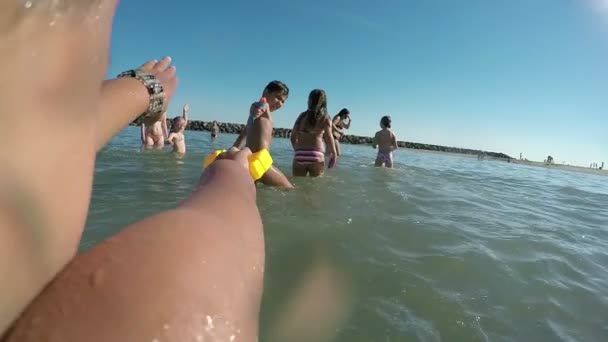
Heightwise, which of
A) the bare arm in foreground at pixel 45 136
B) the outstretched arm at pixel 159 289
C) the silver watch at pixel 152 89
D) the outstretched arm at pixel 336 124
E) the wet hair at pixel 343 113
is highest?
the wet hair at pixel 343 113

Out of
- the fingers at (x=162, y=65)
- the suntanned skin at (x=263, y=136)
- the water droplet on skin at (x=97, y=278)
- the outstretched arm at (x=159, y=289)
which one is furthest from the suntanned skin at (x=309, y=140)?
the water droplet on skin at (x=97, y=278)

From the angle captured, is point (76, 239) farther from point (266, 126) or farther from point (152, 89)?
point (266, 126)

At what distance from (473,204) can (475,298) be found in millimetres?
3570

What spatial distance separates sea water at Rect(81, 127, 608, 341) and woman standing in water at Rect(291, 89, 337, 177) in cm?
205

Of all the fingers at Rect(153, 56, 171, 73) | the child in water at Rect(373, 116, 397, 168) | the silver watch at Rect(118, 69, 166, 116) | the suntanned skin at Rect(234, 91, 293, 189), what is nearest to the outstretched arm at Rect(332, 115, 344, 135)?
the child in water at Rect(373, 116, 397, 168)

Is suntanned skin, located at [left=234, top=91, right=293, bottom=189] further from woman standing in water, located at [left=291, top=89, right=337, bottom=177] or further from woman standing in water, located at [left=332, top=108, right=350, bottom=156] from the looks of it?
woman standing in water, located at [left=332, top=108, right=350, bottom=156]

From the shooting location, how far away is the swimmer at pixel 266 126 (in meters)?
4.83

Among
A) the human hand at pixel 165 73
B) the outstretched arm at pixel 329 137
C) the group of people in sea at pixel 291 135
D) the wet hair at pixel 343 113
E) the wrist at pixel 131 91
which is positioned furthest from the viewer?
the wet hair at pixel 343 113

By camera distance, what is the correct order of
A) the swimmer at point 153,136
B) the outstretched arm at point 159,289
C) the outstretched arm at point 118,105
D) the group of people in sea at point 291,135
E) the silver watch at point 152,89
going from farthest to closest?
the swimmer at point 153,136, the group of people in sea at point 291,135, the silver watch at point 152,89, the outstretched arm at point 118,105, the outstretched arm at point 159,289

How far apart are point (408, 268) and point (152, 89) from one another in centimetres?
187

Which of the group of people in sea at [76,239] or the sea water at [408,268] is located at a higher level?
the group of people in sea at [76,239]

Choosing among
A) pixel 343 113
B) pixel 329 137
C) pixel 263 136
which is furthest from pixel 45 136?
pixel 343 113

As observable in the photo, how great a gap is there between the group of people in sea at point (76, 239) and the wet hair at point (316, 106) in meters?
5.92

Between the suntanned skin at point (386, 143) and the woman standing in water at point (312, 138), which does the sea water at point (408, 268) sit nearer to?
the woman standing in water at point (312, 138)
